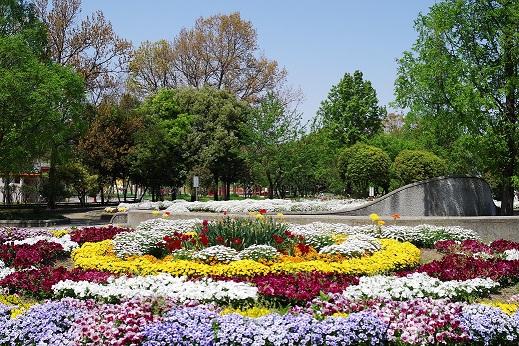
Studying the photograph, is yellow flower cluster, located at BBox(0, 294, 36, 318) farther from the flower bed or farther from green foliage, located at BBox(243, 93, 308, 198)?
green foliage, located at BBox(243, 93, 308, 198)

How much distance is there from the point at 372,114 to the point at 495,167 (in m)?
25.1

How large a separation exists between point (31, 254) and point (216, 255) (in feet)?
11.8

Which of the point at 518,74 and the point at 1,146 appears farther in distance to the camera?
the point at 1,146

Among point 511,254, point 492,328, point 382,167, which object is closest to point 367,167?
point 382,167

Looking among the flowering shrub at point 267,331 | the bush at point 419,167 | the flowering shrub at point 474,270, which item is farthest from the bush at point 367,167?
the flowering shrub at point 267,331

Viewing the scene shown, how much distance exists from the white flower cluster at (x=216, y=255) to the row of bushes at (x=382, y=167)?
16691 millimetres

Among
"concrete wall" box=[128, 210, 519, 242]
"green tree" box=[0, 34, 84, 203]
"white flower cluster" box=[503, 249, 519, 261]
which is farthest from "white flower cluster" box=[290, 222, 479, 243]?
"green tree" box=[0, 34, 84, 203]

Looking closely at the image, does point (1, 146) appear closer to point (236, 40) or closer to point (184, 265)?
point (184, 265)

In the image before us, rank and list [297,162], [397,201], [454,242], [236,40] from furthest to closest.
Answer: [236,40] < [297,162] < [397,201] < [454,242]

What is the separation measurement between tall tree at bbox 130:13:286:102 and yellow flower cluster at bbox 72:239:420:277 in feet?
108

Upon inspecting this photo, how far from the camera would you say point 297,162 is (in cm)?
3244

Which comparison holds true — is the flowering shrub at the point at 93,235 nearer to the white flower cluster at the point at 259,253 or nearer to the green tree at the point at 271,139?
the white flower cluster at the point at 259,253

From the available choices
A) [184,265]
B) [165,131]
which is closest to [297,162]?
[165,131]

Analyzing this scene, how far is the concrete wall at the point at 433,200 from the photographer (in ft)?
58.0
